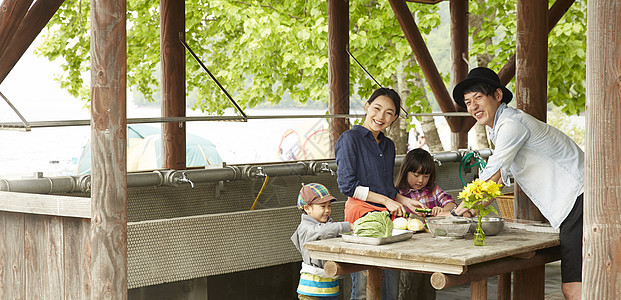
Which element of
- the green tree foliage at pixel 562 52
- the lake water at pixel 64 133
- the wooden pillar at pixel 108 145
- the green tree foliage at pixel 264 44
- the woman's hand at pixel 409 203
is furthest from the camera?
the lake water at pixel 64 133

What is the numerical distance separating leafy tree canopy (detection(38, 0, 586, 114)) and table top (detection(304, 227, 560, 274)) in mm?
5472

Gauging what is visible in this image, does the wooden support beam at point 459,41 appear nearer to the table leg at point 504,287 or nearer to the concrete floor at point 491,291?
the concrete floor at point 491,291

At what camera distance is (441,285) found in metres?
3.08

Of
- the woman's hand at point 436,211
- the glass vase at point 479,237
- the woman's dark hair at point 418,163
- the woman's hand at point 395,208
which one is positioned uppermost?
the woman's dark hair at point 418,163

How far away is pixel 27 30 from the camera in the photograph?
457 centimetres

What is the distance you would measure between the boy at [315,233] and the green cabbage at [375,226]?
0.31m

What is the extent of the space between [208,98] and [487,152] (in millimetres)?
6621

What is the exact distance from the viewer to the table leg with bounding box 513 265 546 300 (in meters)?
4.28

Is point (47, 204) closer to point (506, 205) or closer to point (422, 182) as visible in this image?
point (422, 182)

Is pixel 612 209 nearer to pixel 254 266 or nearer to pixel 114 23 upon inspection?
pixel 114 23

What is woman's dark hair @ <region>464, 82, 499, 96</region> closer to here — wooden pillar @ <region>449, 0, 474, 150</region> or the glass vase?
the glass vase

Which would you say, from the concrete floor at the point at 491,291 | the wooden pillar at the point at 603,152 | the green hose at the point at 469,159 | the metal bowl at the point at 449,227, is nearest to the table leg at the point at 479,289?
the metal bowl at the point at 449,227

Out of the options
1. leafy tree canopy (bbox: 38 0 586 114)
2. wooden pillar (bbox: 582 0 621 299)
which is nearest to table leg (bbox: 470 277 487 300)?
wooden pillar (bbox: 582 0 621 299)

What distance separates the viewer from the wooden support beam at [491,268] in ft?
10.1
